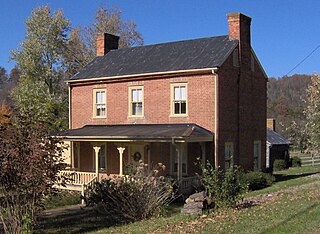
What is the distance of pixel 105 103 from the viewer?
89.7 ft

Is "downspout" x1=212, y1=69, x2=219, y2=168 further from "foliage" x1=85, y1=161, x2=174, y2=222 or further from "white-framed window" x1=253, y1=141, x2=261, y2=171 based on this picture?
"foliage" x1=85, y1=161, x2=174, y2=222

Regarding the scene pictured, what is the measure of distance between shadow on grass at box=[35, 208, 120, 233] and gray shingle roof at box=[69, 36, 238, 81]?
32.2 feet

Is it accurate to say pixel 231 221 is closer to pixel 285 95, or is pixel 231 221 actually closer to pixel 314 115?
pixel 314 115


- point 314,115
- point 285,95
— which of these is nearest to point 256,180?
point 314,115

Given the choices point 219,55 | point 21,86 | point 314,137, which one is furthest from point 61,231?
point 21,86

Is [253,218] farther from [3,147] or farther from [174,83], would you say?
[174,83]

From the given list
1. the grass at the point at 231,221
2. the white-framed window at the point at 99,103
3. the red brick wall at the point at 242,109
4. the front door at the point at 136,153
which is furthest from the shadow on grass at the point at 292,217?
the white-framed window at the point at 99,103

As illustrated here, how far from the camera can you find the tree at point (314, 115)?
80.1ft

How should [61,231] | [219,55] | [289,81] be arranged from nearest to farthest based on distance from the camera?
[61,231]
[219,55]
[289,81]

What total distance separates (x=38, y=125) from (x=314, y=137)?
17.5 meters

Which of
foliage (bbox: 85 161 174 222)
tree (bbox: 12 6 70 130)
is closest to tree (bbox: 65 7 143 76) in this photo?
tree (bbox: 12 6 70 130)

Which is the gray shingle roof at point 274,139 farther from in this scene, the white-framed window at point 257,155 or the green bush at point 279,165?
the white-framed window at point 257,155

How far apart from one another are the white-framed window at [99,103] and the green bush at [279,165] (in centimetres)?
1934

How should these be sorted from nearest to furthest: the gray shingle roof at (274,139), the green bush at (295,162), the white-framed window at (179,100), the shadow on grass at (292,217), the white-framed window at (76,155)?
the shadow on grass at (292,217) < the white-framed window at (179,100) < the white-framed window at (76,155) < the gray shingle roof at (274,139) < the green bush at (295,162)
